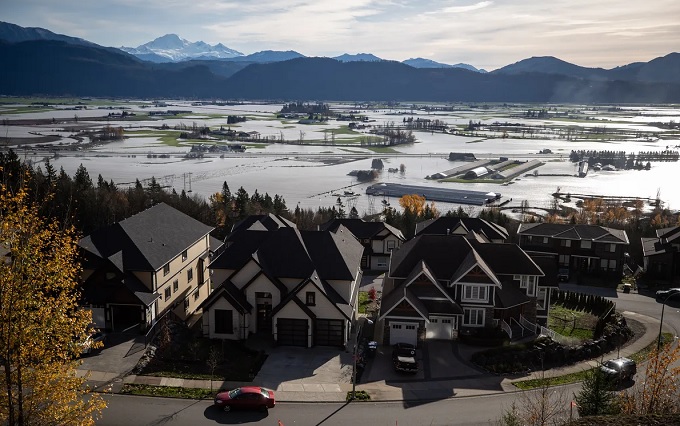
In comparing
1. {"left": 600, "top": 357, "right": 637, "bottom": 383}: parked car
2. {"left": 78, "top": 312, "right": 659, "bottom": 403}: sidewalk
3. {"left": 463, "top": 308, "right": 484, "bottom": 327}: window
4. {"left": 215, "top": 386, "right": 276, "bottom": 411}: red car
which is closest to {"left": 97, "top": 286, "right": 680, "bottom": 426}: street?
{"left": 215, "top": 386, "right": 276, "bottom": 411}: red car

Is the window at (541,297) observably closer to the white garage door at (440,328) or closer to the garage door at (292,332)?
the white garage door at (440,328)

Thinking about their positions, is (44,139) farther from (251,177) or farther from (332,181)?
(332,181)

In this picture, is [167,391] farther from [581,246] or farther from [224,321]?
[581,246]

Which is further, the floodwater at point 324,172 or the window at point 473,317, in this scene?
the floodwater at point 324,172

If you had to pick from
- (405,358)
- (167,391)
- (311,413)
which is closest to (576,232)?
(405,358)

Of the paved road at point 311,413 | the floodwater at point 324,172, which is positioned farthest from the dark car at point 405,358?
the floodwater at point 324,172

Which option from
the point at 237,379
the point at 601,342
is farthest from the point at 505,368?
the point at 237,379

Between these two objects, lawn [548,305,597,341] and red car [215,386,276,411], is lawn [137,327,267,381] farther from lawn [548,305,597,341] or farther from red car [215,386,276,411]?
lawn [548,305,597,341]
